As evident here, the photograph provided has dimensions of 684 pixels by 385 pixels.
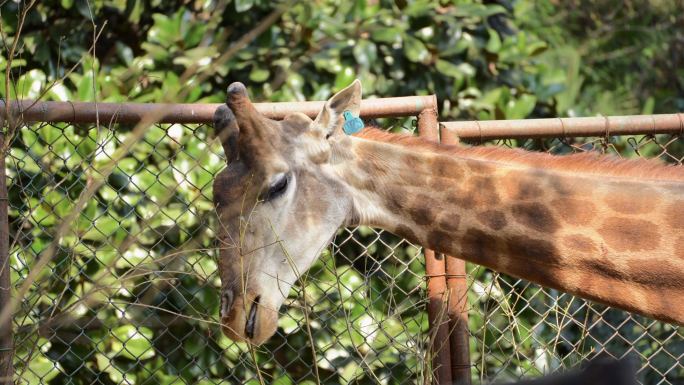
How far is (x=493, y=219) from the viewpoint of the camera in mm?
3275

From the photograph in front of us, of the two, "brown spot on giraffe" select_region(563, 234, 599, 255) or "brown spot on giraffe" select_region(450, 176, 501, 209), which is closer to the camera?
"brown spot on giraffe" select_region(563, 234, 599, 255)

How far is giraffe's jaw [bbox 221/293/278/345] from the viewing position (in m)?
3.24

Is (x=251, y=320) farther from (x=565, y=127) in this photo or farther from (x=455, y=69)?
(x=455, y=69)

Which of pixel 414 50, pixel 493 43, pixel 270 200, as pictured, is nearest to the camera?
pixel 270 200

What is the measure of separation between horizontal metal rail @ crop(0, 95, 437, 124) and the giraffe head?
0.06 meters

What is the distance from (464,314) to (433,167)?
1.75 ft

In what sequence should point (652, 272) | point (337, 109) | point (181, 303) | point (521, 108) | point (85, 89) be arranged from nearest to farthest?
point (652, 272), point (337, 109), point (181, 303), point (85, 89), point (521, 108)

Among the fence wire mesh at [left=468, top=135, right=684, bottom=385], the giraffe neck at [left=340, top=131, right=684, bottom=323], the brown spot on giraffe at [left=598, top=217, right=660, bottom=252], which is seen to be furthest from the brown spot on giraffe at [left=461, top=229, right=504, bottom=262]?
the brown spot on giraffe at [left=598, top=217, right=660, bottom=252]

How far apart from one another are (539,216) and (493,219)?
0.15 metres

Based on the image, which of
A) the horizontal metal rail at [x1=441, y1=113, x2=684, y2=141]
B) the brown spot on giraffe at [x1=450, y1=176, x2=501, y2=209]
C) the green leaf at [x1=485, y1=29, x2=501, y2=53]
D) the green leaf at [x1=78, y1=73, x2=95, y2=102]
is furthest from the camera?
the green leaf at [x1=485, y1=29, x2=501, y2=53]

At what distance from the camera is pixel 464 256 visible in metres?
3.33

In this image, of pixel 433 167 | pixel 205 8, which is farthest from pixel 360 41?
pixel 433 167

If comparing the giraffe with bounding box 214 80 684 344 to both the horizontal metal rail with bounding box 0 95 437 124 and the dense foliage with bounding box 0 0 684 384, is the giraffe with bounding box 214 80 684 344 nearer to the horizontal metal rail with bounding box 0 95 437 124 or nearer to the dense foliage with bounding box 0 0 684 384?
the horizontal metal rail with bounding box 0 95 437 124

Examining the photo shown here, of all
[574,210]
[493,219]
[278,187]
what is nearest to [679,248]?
[574,210]
